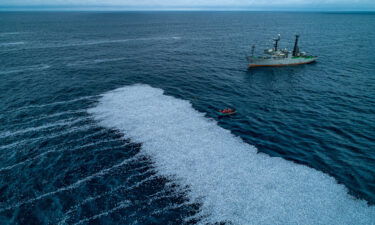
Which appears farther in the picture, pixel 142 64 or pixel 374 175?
pixel 142 64

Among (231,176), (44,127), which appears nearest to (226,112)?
(231,176)

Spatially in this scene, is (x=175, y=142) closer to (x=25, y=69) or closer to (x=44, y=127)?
(x=44, y=127)

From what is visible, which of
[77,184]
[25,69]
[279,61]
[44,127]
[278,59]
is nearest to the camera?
[77,184]

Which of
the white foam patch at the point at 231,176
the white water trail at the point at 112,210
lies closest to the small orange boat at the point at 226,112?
the white foam patch at the point at 231,176

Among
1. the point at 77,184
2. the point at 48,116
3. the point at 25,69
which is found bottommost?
the point at 77,184

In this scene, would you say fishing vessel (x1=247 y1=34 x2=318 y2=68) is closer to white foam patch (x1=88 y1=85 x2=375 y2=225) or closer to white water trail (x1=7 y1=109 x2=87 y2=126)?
white foam patch (x1=88 y1=85 x2=375 y2=225)

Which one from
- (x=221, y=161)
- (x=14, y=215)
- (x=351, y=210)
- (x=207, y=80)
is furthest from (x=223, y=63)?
(x=14, y=215)

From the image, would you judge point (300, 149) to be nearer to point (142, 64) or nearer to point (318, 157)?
point (318, 157)
